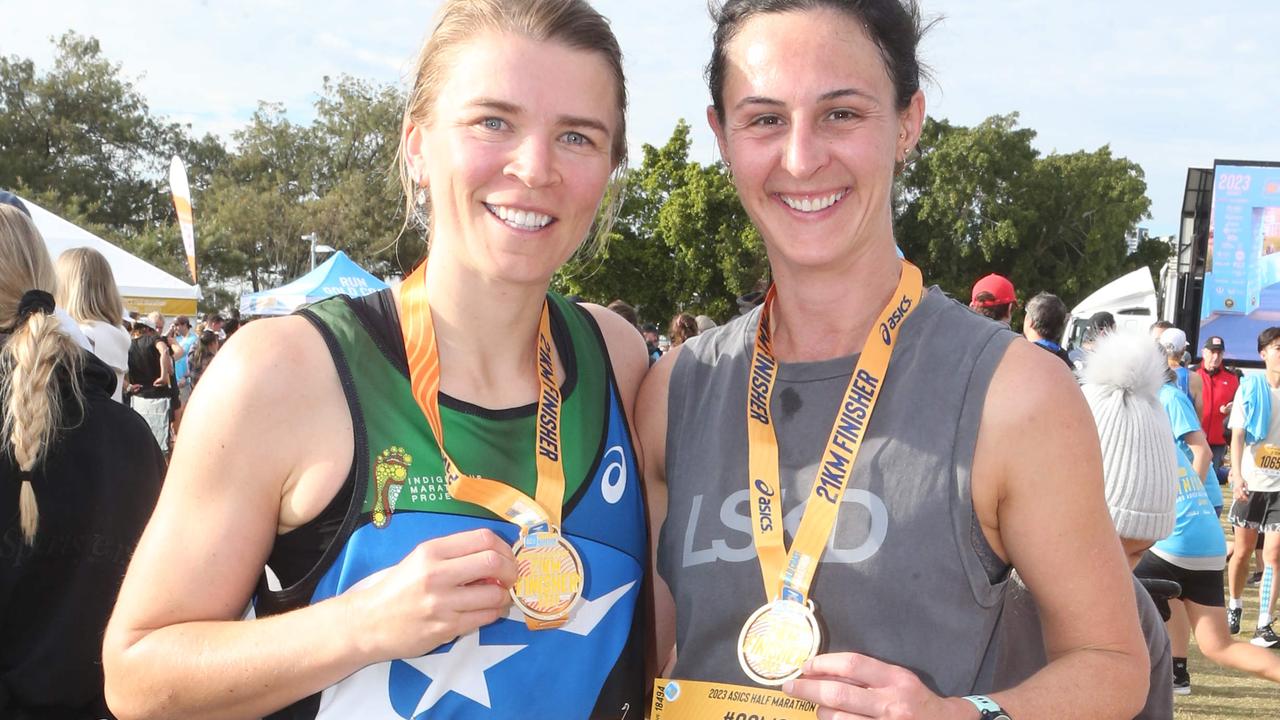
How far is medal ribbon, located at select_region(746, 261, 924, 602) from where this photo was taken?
5.48 ft

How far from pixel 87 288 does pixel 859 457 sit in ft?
14.7

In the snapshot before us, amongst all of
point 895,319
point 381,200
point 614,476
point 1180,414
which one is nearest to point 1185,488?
point 1180,414

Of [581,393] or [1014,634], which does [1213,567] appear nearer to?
[1014,634]

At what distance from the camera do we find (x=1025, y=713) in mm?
1557

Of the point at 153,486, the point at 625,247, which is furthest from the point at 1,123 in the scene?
the point at 153,486

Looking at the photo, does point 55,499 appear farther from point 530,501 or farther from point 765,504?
point 765,504

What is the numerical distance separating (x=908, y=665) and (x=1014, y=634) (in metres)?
0.31

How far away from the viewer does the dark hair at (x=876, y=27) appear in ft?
5.92

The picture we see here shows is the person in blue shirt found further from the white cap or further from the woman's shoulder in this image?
the white cap

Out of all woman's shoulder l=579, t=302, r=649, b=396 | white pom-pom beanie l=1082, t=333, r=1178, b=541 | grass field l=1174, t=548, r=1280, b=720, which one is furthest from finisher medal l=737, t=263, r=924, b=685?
grass field l=1174, t=548, r=1280, b=720

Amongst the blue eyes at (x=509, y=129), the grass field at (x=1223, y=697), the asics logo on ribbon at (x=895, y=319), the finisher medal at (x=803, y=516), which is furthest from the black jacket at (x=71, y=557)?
the grass field at (x=1223, y=697)

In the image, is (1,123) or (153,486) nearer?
(153,486)

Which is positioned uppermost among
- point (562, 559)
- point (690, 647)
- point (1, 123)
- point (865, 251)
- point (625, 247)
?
point (1, 123)

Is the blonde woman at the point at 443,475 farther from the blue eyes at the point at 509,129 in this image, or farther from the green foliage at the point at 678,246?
the green foliage at the point at 678,246
